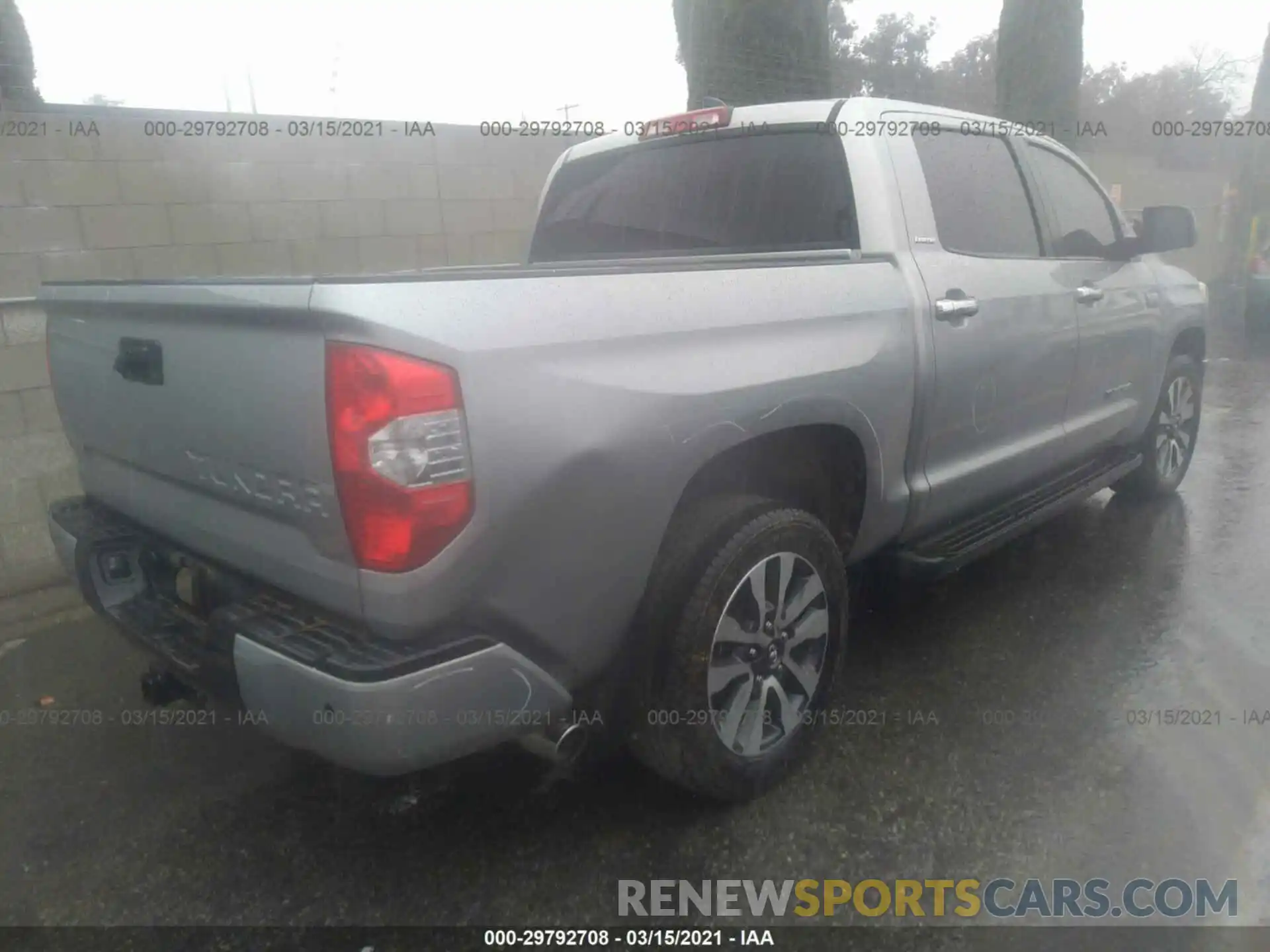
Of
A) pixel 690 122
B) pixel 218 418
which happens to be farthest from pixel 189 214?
pixel 218 418

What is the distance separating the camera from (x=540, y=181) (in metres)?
6.49

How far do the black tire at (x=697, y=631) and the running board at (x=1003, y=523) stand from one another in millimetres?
741

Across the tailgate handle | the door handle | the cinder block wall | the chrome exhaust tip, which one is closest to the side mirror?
the door handle

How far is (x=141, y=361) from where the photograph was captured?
2.33 metres

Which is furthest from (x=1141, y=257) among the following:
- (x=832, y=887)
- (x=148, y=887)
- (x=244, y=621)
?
(x=148, y=887)

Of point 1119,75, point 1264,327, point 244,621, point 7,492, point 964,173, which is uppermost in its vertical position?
point 1119,75

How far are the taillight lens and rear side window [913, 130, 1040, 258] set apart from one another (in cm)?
207

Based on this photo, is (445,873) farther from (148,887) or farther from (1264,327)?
(1264,327)

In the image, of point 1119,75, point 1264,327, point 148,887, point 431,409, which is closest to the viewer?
point 431,409

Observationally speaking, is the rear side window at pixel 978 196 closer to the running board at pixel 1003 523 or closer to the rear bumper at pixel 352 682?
the running board at pixel 1003 523

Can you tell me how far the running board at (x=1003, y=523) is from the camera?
3.20 meters

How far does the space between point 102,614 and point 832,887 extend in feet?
6.55

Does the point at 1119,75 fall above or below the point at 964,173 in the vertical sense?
above

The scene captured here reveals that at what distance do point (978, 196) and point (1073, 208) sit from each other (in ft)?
3.14
